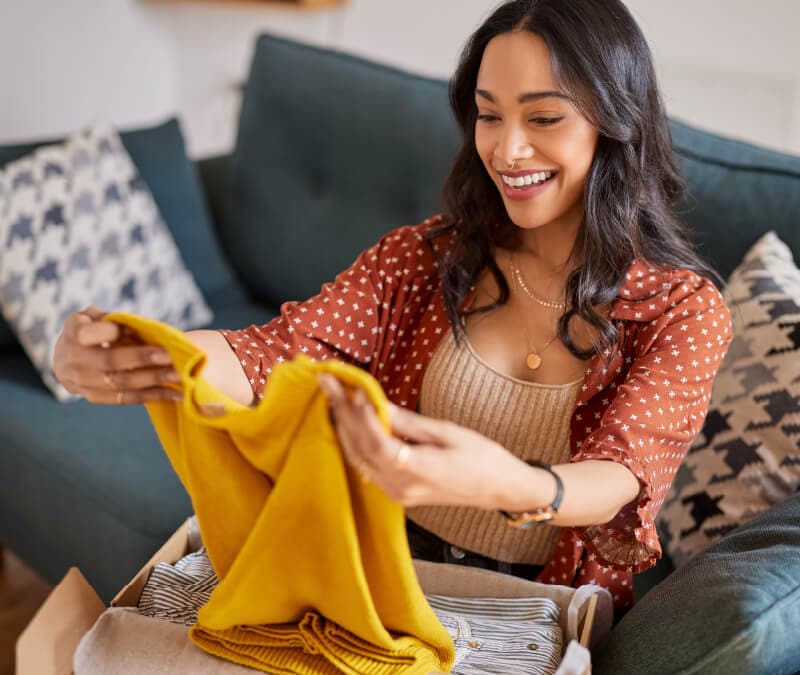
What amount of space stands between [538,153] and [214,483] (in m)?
0.56

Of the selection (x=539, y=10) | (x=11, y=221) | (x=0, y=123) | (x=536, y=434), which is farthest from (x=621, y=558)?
(x=0, y=123)

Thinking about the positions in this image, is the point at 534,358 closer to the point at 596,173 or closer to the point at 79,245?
the point at 596,173

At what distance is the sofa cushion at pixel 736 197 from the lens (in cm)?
146

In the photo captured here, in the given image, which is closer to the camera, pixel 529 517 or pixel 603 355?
pixel 529 517

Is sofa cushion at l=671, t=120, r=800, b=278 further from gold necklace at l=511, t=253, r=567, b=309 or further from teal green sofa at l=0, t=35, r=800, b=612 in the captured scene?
gold necklace at l=511, t=253, r=567, b=309

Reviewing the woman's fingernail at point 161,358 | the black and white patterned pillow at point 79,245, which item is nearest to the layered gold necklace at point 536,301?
the woman's fingernail at point 161,358

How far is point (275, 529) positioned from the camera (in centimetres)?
89

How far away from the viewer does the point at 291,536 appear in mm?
892

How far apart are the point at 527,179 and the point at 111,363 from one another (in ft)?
1.81

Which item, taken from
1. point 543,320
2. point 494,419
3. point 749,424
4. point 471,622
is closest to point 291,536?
point 471,622

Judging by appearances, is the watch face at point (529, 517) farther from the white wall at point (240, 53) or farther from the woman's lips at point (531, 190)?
the white wall at point (240, 53)

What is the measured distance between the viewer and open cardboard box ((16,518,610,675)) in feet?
3.29

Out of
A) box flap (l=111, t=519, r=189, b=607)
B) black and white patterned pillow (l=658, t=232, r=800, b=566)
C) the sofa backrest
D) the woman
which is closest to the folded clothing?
box flap (l=111, t=519, r=189, b=607)

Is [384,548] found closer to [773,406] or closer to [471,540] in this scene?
[471,540]
